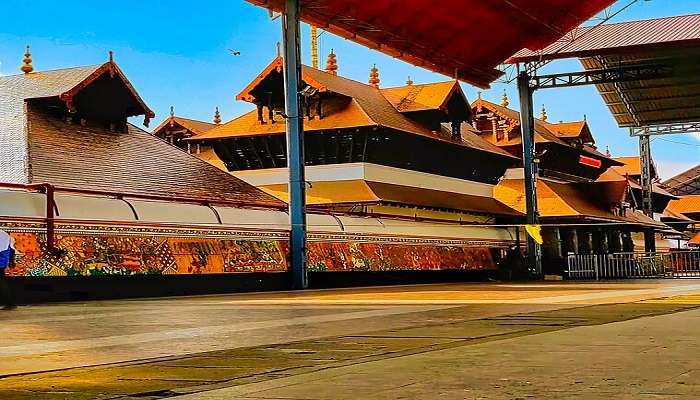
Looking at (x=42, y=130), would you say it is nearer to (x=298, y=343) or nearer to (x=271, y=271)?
(x=271, y=271)

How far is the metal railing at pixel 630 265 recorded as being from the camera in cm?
3925

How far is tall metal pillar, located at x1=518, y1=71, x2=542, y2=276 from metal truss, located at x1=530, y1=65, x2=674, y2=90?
1.39 feet

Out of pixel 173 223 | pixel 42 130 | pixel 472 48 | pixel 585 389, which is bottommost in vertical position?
pixel 585 389

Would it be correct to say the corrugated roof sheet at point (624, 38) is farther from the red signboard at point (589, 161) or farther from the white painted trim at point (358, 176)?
the red signboard at point (589, 161)

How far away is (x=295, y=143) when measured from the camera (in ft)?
86.5

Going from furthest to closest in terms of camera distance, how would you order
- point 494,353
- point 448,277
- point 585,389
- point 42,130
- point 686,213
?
point 686,213 → point 448,277 → point 42,130 → point 494,353 → point 585,389

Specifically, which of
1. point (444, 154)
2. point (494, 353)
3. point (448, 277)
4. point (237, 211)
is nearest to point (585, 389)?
point (494, 353)

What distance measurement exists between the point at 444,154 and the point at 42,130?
2038 centimetres

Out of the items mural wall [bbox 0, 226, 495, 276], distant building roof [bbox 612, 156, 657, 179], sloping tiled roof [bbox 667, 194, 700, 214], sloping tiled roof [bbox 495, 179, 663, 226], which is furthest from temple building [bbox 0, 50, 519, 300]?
sloping tiled roof [bbox 667, 194, 700, 214]

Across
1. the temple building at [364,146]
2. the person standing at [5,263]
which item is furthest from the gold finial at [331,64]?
the person standing at [5,263]

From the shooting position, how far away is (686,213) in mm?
78312

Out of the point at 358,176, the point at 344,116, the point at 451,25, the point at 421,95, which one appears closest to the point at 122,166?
the point at 358,176

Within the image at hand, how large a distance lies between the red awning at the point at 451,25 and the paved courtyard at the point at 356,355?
704 inches

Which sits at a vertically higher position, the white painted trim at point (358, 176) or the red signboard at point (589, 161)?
the red signboard at point (589, 161)
